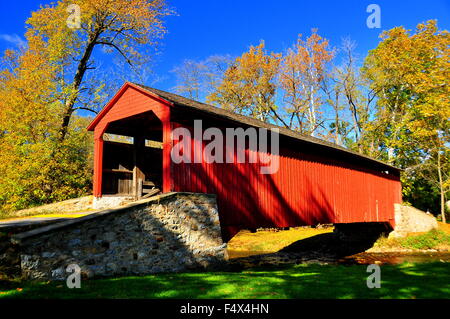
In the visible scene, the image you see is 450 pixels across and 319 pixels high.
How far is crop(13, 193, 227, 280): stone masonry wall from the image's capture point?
570 centimetres

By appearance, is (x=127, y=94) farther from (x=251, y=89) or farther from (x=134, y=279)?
(x=251, y=89)

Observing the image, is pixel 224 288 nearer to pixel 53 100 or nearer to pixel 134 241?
pixel 134 241

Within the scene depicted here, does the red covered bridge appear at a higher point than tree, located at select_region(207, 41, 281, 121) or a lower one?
lower

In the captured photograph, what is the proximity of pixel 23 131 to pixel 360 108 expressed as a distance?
25.2 m

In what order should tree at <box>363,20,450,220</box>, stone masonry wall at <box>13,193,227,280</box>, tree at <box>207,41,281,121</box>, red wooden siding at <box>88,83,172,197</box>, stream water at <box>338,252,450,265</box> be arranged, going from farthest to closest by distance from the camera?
1. tree at <box>207,41,281,121</box>
2. tree at <box>363,20,450,220</box>
3. stream water at <box>338,252,450,265</box>
4. red wooden siding at <box>88,83,172,197</box>
5. stone masonry wall at <box>13,193,227,280</box>

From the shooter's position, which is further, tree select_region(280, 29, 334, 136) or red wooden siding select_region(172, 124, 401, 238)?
tree select_region(280, 29, 334, 136)

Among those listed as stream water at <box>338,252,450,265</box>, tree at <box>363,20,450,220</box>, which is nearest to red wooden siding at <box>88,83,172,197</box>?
stream water at <box>338,252,450,265</box>

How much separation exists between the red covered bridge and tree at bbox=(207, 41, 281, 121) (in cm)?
1401

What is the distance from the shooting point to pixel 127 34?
20.1 meters

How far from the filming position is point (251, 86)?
28672mm

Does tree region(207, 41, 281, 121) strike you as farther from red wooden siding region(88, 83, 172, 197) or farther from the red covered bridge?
red wooden siding region(88, 83, 172, 197)

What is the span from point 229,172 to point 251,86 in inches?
806

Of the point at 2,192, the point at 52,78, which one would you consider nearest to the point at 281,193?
the point at 2,192
